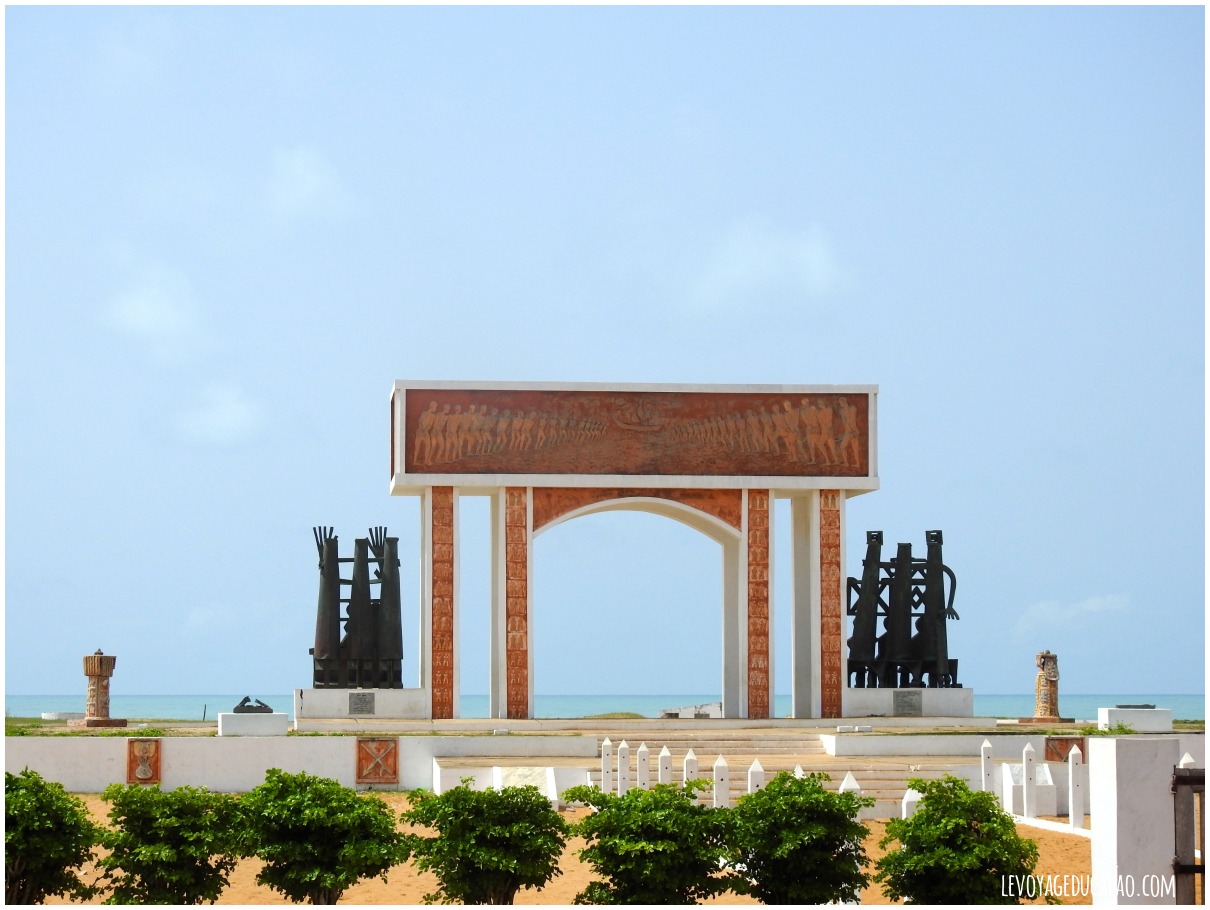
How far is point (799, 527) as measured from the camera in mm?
29094

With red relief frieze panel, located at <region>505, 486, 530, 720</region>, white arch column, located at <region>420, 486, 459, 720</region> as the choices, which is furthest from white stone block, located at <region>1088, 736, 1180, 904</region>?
white arch column, located at <region>420, 486, 459, 720</region>

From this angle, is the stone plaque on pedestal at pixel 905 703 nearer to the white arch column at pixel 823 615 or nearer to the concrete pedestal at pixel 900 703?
the concrete pedestal at pixel 900 703

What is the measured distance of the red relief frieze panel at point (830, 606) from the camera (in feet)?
90.5

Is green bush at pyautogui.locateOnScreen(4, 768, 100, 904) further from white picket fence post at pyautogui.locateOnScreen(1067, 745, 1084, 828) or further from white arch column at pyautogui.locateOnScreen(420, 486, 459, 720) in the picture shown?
white arch column at pyautogui.locateOnScreen(420, 486, 459, 720)

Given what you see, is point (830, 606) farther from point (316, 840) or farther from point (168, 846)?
point (168, 846)

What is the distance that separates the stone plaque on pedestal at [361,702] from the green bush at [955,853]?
13985 millimetres

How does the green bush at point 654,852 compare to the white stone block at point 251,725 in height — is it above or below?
below

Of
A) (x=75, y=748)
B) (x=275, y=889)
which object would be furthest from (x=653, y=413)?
(x=275, y=889)

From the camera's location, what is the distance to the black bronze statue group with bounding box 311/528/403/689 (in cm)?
2683

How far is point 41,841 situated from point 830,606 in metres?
16.3

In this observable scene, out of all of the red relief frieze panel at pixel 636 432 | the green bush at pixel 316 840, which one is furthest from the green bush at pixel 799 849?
the red relief frieze panel at pixel 636 432

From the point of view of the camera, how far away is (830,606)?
27.8 m

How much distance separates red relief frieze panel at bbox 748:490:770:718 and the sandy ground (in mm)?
9897

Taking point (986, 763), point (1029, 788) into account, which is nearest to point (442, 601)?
point (986, 763)
